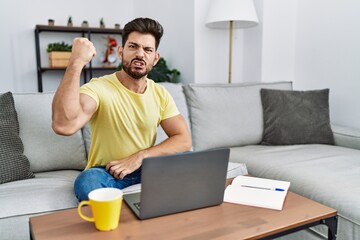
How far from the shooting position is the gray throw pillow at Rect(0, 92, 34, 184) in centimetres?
152

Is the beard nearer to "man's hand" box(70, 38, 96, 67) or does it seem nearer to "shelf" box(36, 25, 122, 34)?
"man's hand" box(70, 38, 96, 67)

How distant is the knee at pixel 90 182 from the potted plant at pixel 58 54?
2.68 metres

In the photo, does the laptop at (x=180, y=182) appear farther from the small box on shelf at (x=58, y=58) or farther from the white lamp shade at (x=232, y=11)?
the small box on shelf at (x=58, y=58)

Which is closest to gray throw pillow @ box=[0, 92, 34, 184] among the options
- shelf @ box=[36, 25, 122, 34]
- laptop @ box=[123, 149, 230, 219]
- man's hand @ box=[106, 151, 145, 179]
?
man's hand @ box=[106, 151, 145, 179]

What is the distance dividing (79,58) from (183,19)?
7.23ft

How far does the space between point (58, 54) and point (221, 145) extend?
2.31 meters

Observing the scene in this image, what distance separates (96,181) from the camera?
121 cm

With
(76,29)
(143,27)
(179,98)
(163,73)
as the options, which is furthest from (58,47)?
(143,27)

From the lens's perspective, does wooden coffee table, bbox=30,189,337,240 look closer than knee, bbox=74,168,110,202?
Yes

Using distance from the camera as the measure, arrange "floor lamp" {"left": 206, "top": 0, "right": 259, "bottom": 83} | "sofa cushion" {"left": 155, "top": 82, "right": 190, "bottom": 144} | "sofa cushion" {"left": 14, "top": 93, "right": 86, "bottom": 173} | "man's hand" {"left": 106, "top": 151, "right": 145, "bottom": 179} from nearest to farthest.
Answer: "man's hand" {"left": 106, "top": 151, "right": 145, "bottom": 179} < "sofa cushion" {"left": 14, "top": 93, "right": 86, "bottom": 173} < "sofa cushion" {"left": 155, "top": 82, "right": 190, "bottom": 144} < "floor lamp" {"left": 206, "top": 0, "right": 259, "bottom": 83}

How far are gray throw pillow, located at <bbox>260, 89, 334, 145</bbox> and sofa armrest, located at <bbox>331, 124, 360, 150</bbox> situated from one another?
0.12 ft

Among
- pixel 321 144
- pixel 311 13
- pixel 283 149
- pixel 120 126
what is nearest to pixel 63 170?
pixel 120 126

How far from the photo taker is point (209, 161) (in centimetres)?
91

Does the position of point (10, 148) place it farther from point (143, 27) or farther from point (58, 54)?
point (58, 54)
